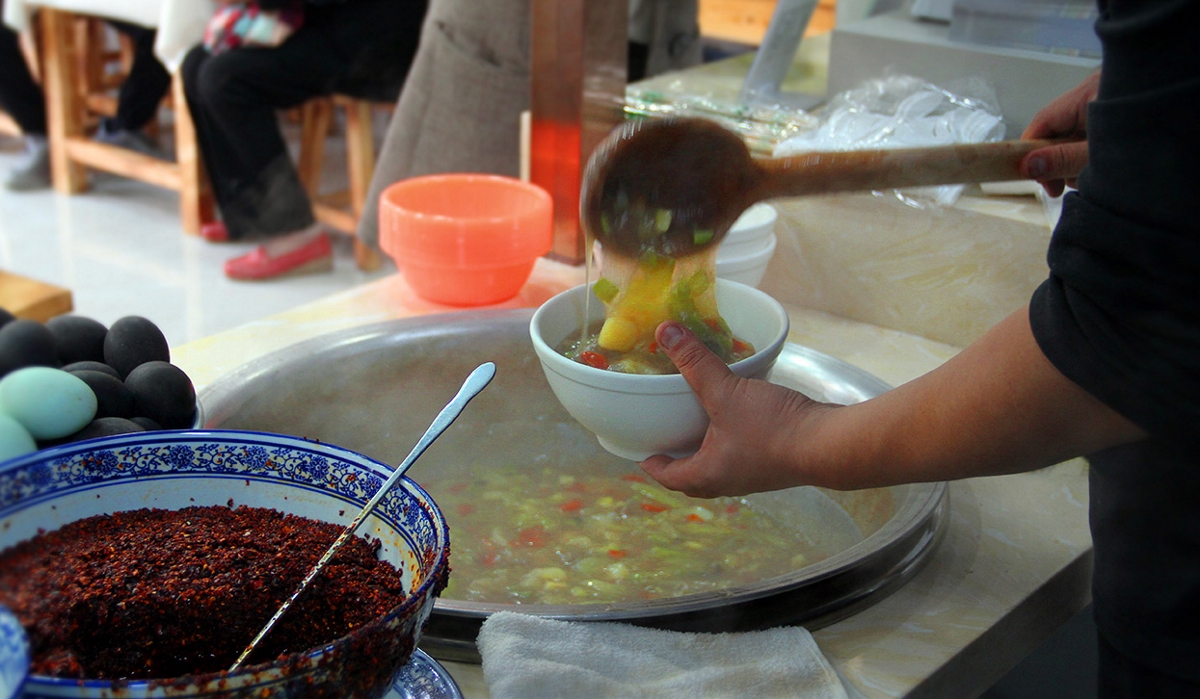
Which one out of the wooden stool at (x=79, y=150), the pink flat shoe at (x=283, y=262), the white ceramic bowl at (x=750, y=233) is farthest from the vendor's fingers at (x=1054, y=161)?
the wooden stool at (x=79, y=150)

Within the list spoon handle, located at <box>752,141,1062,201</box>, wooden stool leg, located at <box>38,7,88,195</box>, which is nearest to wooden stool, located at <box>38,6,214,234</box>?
wooden stool leg, located at <box>38,7,88,195</box>

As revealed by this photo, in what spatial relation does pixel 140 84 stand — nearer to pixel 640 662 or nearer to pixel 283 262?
pixel 283 262

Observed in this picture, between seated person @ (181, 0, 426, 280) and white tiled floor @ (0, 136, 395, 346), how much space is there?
135mm

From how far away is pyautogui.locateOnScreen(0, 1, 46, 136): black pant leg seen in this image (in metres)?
4.50

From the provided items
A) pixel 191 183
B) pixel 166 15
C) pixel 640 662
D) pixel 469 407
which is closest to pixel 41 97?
pixel 191 183

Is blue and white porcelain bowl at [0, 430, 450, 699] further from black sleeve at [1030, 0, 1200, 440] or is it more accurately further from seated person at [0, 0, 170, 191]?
seated person at [0, 0, 170, 191]

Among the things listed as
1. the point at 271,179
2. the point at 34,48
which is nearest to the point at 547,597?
the point at 271,179

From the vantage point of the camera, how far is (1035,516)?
108cm

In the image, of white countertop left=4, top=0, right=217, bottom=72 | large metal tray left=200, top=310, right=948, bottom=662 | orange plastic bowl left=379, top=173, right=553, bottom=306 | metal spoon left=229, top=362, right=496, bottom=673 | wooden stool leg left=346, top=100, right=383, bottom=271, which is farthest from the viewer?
wooden stool leg left=346, top=100, right=383, bottom=271

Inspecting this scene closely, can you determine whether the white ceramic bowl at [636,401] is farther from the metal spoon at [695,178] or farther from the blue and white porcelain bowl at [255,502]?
the blue and white porcelain bowl at [255,502]

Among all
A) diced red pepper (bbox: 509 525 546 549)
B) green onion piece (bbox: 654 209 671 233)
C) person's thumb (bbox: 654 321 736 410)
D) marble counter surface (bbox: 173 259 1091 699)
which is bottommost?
diced red pepper (bbox: 509 525 546 549)

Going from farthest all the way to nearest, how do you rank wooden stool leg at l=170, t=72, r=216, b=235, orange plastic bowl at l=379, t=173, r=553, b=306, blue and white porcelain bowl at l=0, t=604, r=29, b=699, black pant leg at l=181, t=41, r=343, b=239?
wooden stool leg at l=170, t=72, r=216, b=235 → black pant leg at l=181, t=41, r=343, b=239 → orange plastic bowl at l=379, t=173, r=553, b=306 → blue and white porcelain bowl at l=0, t=604, r=29, b=699

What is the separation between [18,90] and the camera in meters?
4.53

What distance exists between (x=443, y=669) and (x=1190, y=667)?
1.78ft
